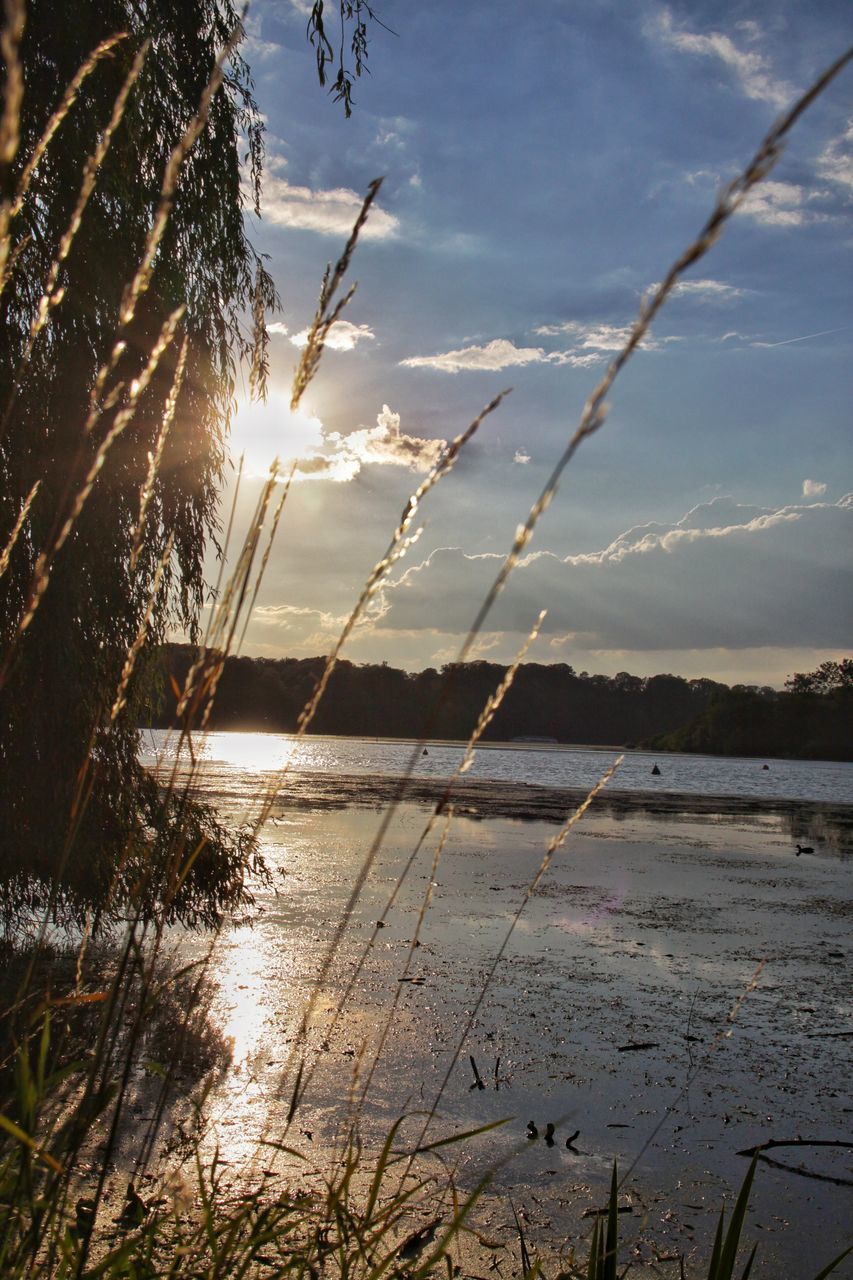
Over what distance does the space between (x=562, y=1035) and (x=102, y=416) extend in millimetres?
3564

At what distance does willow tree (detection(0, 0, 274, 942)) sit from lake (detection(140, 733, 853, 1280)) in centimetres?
94

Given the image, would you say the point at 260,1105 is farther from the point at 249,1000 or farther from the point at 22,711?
the point at 22,711

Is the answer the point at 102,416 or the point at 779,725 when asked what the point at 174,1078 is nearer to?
the point at 102,416

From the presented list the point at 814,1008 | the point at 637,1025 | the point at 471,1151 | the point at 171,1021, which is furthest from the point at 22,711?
the point at 814,1008

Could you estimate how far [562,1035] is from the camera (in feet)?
14.8

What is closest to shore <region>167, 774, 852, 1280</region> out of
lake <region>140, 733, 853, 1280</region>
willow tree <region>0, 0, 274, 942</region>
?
lake <region>140, 733, 853, 1280</region>

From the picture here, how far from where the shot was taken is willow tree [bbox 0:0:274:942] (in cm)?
452

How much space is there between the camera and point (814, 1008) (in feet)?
17.1

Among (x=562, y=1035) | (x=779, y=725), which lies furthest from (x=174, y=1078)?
(x=779, y=725)

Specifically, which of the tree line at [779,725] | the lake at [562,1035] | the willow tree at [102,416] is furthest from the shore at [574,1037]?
the tree line at [779,725]

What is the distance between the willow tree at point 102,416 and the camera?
14.8 feet

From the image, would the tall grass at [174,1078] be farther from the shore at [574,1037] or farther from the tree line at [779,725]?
the tree line at [779,725]

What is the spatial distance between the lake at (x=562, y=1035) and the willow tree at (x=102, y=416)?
937 millimetres

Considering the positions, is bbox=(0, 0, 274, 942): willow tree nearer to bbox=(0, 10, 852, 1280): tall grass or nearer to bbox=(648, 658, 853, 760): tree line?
bbox=(0, 10, 852, 1280): tall grass
